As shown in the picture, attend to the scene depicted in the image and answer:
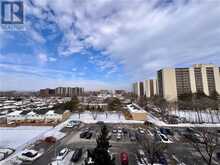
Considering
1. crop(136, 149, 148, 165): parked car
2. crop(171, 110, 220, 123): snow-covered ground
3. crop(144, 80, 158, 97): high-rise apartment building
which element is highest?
crop(144, 80, 158, 97): high-rise apartment building

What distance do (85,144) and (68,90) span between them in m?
91.1

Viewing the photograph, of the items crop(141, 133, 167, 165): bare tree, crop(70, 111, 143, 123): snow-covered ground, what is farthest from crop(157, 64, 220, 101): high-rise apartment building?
crop(141, 133, 167, 165): bare tree

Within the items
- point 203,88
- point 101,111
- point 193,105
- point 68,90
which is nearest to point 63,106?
point 101,111

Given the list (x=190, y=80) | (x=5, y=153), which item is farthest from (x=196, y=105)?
(x=5, y=153)

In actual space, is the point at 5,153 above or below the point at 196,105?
below

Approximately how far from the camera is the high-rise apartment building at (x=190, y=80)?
45.3 meters

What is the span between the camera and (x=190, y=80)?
151 ft

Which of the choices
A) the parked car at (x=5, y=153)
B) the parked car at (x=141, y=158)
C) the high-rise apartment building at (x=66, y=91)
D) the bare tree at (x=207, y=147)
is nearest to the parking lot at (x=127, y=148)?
the parked car at (x=141, y=158)

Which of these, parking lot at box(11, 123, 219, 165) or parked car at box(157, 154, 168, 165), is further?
parking lot at box(11, 123, 219, 165)

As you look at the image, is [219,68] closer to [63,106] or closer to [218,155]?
[218,155]

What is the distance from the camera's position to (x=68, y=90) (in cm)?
10169

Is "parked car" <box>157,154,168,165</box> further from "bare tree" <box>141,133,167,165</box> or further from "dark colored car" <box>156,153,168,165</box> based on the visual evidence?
"bare tree" <box>141,133,167,165</box>

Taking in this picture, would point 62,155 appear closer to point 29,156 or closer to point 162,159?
point 29,156

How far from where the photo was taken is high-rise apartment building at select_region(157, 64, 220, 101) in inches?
1783
